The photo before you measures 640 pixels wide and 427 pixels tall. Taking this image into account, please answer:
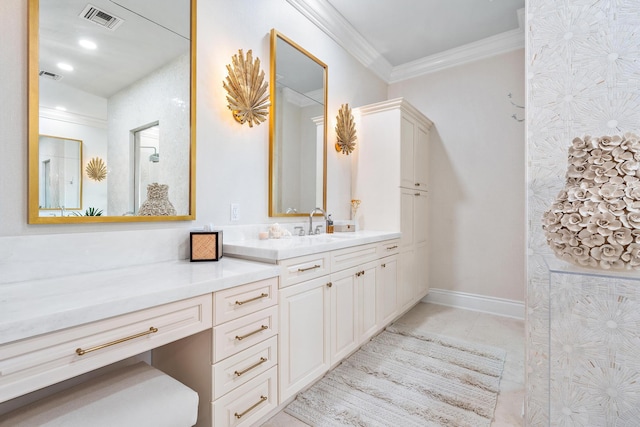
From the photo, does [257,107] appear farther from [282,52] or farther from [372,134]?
[372,134]

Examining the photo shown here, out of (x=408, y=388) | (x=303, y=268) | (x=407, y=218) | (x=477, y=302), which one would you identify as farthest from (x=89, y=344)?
(x=477, y=302)

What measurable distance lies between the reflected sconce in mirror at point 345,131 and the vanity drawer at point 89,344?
2186 millimetres

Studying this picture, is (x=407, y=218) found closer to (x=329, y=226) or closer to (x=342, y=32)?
(x=329, y=226)

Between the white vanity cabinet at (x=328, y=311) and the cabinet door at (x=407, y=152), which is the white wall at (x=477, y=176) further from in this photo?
the white vanity cabinet at (x=328, y=311)

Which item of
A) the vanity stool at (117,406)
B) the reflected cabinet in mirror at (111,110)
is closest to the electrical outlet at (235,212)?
the reflected cabinet in mirror at (111,110)

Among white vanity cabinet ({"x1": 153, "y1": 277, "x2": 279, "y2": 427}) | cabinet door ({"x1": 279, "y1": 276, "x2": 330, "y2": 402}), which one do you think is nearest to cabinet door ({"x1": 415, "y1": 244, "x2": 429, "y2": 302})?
cabinet door ({"x1": 279, "y1": 276, "x2": 330, "y2": 402})

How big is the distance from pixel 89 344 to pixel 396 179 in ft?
8.62

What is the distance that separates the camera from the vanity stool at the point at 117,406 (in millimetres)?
911

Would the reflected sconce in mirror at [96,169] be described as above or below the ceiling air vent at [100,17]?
below

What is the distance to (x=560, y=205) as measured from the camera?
3.47ft

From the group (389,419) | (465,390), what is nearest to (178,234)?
(389,419)

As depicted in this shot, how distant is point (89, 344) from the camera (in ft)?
2.97

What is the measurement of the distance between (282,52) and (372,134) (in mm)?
1235

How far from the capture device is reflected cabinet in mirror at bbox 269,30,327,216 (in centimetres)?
229
